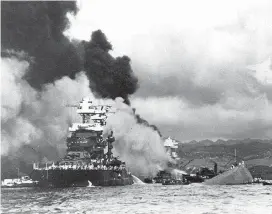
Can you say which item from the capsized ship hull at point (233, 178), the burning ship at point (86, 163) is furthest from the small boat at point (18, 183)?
the capsized ship hull at point (233, 178)

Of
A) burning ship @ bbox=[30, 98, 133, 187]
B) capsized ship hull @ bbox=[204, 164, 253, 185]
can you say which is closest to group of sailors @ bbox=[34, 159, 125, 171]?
burning ship @ bbox=[30, 98, 133, 187]

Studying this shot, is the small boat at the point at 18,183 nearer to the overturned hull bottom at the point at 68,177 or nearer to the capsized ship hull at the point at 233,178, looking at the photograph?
the overturned hull bottom at the point at 68,177

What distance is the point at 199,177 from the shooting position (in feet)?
452

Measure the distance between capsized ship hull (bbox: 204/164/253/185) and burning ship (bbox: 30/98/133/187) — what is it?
22960 millimetres

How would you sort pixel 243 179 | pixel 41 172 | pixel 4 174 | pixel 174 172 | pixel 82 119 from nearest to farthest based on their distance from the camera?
1. pixel 41 172
2. pixel 4 174
3. pixel 82 119
4. pixel 243 179
5. pixel 174 172

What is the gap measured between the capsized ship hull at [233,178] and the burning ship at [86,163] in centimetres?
2296

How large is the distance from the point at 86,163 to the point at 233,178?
137 feet

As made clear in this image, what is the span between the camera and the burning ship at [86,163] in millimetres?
96250

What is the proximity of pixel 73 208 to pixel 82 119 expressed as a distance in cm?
7076

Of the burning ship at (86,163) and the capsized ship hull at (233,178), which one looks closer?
the burning ship at (86,163)

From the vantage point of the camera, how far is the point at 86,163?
103375 millimetres

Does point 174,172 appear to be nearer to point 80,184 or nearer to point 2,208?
point 80,184

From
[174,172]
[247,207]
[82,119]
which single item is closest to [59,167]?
[82,119]

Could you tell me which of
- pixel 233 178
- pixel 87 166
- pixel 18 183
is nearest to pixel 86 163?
pixel 87 166
